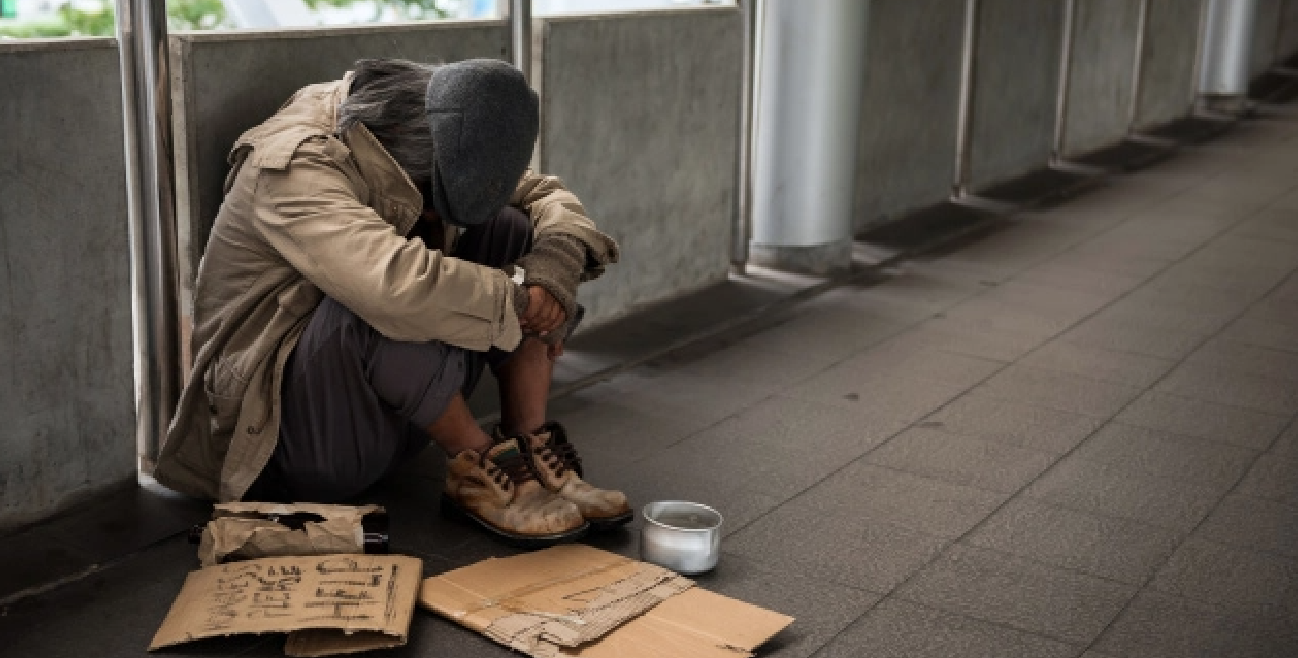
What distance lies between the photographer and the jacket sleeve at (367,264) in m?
3.04

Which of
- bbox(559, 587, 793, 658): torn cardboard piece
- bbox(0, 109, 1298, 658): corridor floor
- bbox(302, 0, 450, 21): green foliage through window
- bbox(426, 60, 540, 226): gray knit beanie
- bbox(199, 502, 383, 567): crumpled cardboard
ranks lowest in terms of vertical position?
bbox(0, 109, 1298, 658): corridor floor

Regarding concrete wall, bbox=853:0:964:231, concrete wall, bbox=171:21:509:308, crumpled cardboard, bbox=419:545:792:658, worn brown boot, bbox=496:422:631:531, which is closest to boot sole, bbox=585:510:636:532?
worn brown boot, bbox=496:422:631:531

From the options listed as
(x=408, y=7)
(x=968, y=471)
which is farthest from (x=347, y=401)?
(x=968, y=471)

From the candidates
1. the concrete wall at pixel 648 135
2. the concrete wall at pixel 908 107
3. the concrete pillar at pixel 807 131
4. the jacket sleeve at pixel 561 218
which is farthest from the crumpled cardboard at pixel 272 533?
the concrete wall at pixel 908 107

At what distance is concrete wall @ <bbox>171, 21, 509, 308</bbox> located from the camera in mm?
3441

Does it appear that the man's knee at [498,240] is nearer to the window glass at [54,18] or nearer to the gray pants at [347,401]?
the gray pants at [347,401]

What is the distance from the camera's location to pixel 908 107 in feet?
22.4

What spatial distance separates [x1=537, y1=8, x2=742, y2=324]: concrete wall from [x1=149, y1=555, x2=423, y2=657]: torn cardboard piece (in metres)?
1.94

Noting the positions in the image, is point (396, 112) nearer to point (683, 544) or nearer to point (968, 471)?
point (683, 544)

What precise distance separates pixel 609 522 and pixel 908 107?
13.0 feet

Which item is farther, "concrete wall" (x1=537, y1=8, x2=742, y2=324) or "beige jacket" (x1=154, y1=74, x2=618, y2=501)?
"concrete wall" (x1=537, y1=8, x2=742, y2=324)

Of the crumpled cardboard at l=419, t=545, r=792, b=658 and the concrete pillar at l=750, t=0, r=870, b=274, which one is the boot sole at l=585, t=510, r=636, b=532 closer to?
the crumpled cardboard at l=419, t=545, r=792, b=658

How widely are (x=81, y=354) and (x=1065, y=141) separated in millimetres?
6614

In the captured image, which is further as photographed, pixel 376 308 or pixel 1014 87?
pixel 1014 87
